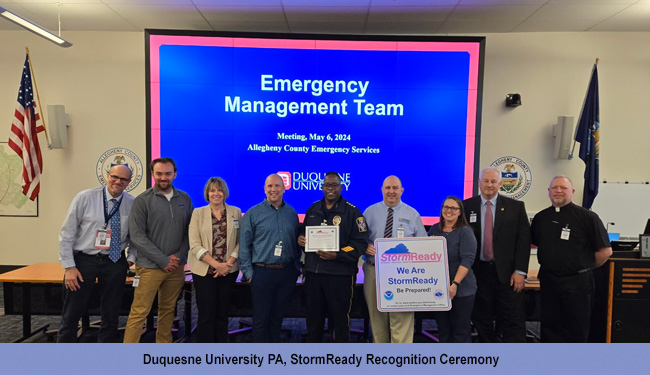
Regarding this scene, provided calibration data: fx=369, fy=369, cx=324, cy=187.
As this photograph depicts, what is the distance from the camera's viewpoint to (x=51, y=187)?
543 cm

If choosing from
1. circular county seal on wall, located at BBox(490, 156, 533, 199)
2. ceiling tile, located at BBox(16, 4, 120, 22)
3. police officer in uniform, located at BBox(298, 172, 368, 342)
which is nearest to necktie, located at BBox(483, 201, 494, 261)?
police officer in uniform, located at BBox(298, 172, 368, 342)

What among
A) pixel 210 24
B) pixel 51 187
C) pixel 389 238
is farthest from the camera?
pixel 51 187

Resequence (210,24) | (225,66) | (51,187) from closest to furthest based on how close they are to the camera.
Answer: (225,66) < (210,24) < (51,187)

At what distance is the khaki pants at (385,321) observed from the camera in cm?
299

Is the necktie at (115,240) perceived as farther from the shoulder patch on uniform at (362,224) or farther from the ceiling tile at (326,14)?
the ceiling tile at (326,14)

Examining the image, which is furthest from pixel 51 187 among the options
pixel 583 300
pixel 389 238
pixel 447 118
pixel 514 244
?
pixel 583 300

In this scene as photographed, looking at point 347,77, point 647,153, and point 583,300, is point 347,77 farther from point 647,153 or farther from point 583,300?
point 647,153

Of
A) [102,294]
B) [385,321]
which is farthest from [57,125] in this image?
[385,321]

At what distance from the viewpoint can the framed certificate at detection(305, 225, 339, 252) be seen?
9.52ft

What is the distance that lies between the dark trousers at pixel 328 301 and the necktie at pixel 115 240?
1.56 m

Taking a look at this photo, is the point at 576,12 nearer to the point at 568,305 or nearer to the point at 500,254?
the point at 500,254

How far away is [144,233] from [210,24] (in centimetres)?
334

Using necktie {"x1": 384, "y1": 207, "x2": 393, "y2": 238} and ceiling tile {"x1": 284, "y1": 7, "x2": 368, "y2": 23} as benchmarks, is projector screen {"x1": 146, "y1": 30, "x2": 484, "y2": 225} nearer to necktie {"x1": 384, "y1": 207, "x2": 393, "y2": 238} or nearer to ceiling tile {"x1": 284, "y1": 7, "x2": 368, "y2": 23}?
ceiling tile {"x1": 284, "y1": 7, "x2": 368, "y2": 23}

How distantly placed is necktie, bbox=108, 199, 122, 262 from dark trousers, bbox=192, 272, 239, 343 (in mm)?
656
